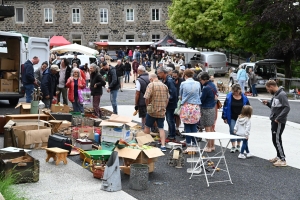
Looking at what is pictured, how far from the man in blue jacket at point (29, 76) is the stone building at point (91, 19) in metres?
38.2

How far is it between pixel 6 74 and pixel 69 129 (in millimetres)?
6037

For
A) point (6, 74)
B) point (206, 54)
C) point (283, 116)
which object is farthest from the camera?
point (206, 54)

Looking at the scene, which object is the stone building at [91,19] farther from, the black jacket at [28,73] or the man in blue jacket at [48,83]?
the man in blue jacket at [48,83]

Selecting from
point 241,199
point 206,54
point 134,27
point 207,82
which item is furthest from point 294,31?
point 134,27

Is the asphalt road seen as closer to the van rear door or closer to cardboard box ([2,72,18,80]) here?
cardboard box ([2,72,18,80])

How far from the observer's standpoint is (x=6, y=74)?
1838 cm

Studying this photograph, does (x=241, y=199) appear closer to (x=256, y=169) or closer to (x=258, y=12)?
(x=256, y=169)

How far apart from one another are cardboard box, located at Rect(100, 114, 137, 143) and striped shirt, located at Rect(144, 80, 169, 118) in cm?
66

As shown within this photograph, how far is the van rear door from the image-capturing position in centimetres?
2055

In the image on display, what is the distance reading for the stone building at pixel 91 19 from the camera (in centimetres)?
5388

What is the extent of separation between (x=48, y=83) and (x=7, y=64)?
3.87m

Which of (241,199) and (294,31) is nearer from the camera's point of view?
(241,199)

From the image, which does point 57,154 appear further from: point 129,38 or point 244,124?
point 129,38

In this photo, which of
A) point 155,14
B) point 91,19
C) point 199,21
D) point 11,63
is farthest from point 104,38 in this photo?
point 11,63
